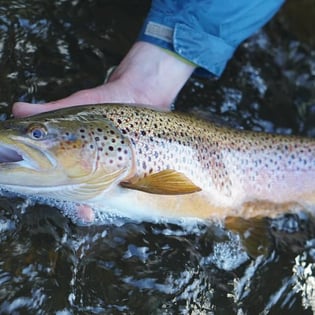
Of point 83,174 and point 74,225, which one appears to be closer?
point 83,174

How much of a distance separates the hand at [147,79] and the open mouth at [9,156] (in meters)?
0.48

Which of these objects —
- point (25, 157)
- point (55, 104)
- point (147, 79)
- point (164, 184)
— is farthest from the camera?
point (147, 79)

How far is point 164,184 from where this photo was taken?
2121mm

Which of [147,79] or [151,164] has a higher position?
[147,79]

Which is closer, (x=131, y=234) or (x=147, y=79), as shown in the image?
(x=131, y=234)

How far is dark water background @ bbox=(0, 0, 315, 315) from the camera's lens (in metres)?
2.16

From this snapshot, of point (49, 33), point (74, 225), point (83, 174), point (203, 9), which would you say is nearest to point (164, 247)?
point (74, 225)

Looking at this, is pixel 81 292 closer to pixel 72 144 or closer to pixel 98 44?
pixel 72 144

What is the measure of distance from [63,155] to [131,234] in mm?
468

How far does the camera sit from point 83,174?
2098 millimetres

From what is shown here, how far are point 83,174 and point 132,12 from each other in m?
1.35

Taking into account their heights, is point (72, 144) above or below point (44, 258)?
above

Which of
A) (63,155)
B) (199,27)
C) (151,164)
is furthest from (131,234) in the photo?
(199,27)

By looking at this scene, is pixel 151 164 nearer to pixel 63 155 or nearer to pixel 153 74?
pixel 63 155
